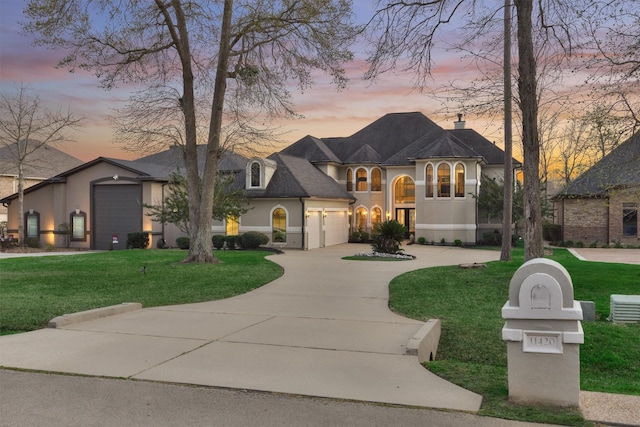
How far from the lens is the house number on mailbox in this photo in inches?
197

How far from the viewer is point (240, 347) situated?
7.38 m

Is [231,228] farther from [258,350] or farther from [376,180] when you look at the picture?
[258,350]

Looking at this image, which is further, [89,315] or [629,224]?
[629,224]

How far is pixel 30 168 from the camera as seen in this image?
41.6 meters

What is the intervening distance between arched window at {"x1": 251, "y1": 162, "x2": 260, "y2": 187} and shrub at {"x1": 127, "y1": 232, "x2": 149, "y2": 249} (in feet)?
22.7

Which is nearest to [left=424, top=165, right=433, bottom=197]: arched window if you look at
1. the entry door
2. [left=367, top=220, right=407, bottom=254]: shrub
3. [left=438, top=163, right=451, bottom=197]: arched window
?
[left=438, top=163, right=451, bottom=197]: arched window

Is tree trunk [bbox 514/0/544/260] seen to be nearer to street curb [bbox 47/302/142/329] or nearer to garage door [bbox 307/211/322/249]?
street curb [bbox 47/302/142/329]

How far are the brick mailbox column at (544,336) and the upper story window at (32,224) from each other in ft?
114

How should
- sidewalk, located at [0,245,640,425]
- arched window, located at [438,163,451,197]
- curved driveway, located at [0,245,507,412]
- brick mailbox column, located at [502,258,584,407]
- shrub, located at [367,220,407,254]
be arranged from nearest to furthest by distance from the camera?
brick mailbox column, located at [502,258,584,407], sidewalk, located at [0,245,640,425], curved driveway, located at [0,245,507,412], shrub, located at [367,220,407,254], arched window, located at [438,163,451,197]

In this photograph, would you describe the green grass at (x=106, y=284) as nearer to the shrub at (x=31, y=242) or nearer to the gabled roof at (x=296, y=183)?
the gabled roof at (x=296, y=183)

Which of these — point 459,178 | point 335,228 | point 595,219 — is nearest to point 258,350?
point 335,228

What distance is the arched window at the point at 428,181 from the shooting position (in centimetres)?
3442

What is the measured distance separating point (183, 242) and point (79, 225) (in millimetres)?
7706

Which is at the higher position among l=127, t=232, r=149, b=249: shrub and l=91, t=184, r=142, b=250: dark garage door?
l=91, t=184, r=142, b=250: dark garage door
